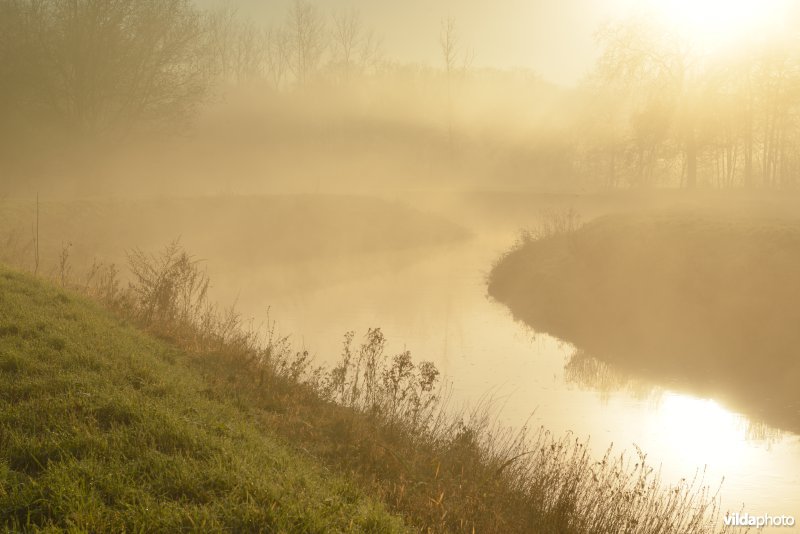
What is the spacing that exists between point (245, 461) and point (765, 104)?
40.6m

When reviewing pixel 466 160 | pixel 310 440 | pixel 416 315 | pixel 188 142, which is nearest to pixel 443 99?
pixel 466 160

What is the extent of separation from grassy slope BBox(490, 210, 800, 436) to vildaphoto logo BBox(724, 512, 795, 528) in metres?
4.66

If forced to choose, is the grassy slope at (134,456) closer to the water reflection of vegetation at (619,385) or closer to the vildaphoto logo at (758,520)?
the vildaphoto logo at (758,520)

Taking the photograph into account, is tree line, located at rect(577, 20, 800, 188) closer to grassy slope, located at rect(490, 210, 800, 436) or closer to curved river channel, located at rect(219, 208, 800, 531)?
grassy slope, located at rect(490, 210, 800, 436)

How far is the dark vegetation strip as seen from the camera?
25.3 ft

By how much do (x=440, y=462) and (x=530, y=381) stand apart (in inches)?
279

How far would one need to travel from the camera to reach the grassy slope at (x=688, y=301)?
1587cm

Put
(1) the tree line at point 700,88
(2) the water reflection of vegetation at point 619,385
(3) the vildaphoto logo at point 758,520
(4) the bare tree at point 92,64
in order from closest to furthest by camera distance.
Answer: (3) the vildaphoto logo at point 758,520
(2) the water reflection of vegetation at point 619,385
(4) the bare tree at point 92,64
(1) the tree line at point 700,88

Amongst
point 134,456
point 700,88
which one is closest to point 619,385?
point 134,456

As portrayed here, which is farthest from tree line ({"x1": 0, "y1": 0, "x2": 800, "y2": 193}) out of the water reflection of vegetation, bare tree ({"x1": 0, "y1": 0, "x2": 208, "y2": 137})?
the water reflection of vegetation

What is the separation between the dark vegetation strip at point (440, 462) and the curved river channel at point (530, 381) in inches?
36.4

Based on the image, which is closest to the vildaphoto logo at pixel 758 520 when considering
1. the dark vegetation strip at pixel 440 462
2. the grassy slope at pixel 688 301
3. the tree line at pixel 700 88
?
the dark vegetation strip at pixel 440 462

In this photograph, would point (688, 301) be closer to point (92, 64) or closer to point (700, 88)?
point (700, 88)

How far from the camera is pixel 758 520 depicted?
29.8ft
